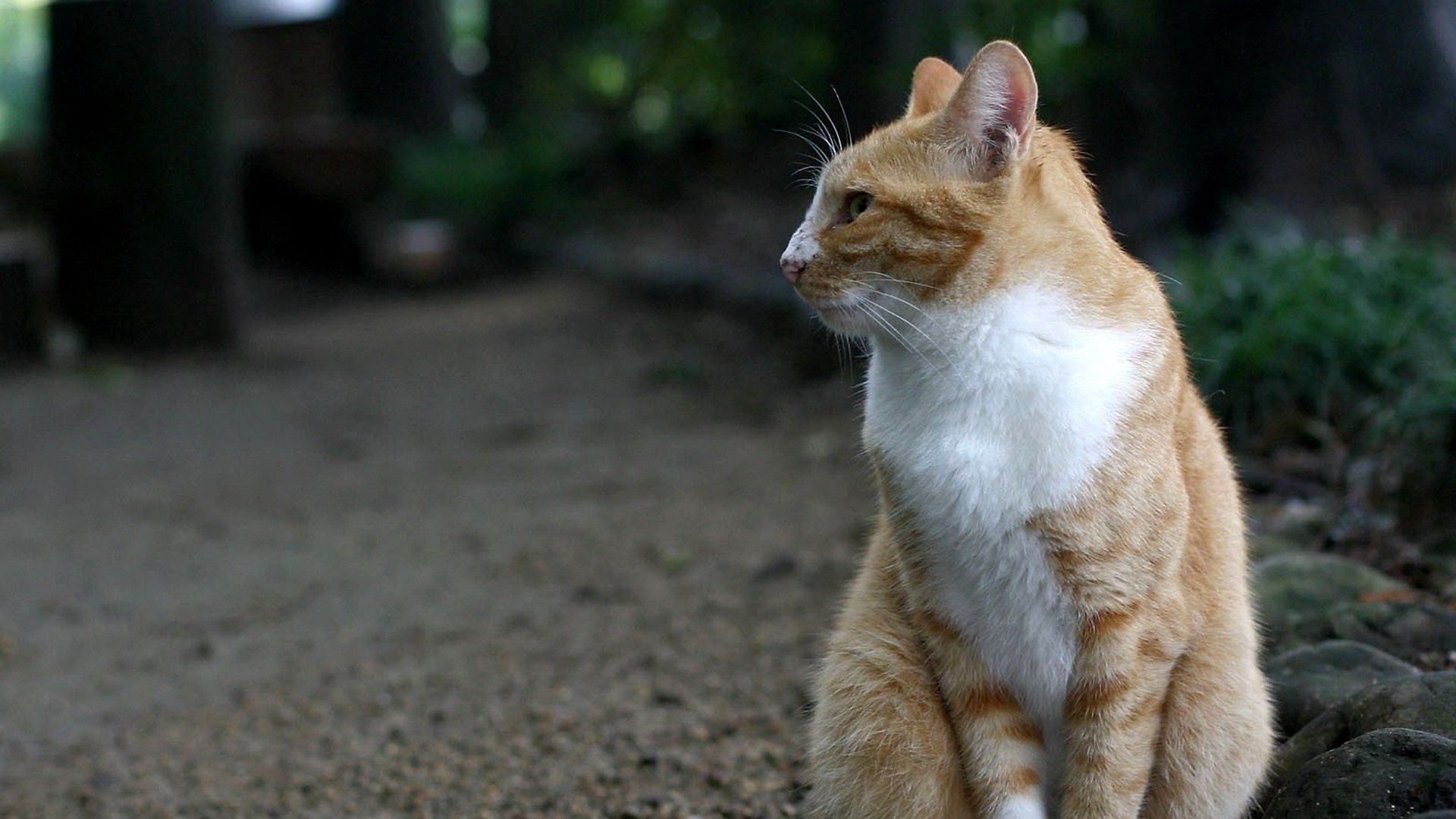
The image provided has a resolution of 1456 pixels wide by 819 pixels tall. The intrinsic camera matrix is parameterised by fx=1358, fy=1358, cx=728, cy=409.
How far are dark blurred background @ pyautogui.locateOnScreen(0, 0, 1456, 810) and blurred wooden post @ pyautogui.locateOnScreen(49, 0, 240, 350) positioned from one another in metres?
0.02

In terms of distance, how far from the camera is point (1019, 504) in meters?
1.98

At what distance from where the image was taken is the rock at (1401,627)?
2.77 metres

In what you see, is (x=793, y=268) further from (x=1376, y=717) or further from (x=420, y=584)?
(x=420, y=584)

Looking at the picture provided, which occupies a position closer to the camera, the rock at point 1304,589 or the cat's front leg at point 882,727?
the cat's front leg at point 882,727

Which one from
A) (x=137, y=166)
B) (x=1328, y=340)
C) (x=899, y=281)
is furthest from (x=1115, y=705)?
(x=137, y=166)

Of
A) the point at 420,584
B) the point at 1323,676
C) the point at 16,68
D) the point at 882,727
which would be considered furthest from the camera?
the point at 16,68

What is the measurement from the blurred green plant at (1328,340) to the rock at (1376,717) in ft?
5.11

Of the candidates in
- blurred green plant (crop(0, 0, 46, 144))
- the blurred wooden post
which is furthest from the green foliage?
blurred green plant (crop(0, 0, 46, 144))

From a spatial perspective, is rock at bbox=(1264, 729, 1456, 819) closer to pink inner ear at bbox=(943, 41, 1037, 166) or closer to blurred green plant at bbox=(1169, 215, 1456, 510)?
pink inner ear at bbox=(943, 41, 1037, 166)

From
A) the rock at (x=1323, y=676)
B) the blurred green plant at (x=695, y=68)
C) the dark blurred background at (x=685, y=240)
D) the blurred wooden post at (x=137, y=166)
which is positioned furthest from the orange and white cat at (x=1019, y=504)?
the blurred wooden post at (x=137, y=166)

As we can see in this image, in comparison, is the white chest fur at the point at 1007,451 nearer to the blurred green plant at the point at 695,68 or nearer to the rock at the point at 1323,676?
the rock at the point at 1323,676

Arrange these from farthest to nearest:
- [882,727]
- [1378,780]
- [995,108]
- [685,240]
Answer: [685,240], [882,727], [995,108], [1378,780]

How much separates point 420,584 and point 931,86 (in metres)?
2.86

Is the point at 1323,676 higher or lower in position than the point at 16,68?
lower
